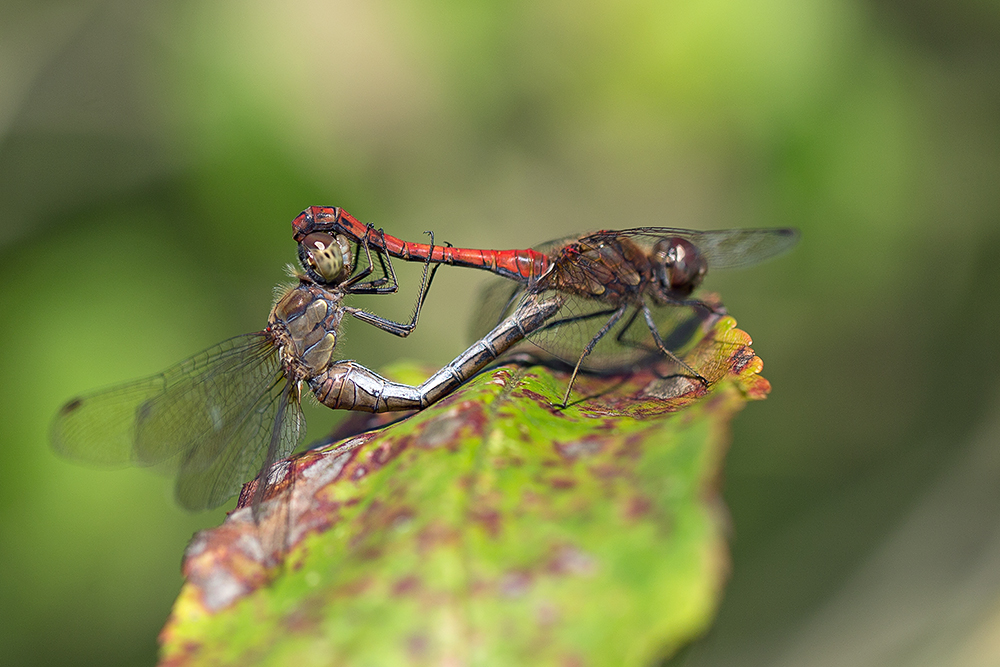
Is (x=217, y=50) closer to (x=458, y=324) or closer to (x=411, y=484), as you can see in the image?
(x=458, y=324)

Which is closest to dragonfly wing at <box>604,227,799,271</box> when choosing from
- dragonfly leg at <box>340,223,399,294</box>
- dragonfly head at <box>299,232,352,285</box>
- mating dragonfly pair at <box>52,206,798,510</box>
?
mating dragonfly pair at <box>52,206,798,510</box>

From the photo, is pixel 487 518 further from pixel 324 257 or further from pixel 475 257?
pixel 475 257

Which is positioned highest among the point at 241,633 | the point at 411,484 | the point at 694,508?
the point at 411,484

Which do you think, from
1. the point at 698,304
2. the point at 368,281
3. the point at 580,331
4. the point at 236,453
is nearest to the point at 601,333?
the point at 580,331

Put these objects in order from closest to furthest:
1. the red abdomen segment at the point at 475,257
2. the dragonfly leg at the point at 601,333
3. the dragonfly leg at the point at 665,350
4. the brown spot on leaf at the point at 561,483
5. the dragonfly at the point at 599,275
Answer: the brown spot on leaf at the point at 561,483 → the dragonfly leg at the point at 665,350 → the dragonfly leg at the point at 601,333 → the dragonfly at the point at 599,275 → the red abdomen segment at the point at 475,257

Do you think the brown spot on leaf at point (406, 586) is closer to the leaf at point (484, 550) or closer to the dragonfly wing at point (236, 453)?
the leaf at point (484, 550)

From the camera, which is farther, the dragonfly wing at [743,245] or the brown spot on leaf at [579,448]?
the dragonfly wing at [743,245]

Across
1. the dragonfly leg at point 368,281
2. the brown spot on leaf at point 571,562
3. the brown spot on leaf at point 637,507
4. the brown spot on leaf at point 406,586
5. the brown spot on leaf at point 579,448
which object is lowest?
the brown spot on leaf at point 571,562

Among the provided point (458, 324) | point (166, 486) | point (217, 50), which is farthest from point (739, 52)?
point (166, 486)

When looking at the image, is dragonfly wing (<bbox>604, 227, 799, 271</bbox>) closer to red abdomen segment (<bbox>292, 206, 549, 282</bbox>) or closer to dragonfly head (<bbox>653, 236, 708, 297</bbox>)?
dragonfly head (<bbox>653, 236, 708, 297</bbox>)

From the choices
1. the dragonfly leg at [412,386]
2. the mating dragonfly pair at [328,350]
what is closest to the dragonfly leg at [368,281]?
the mating dragonfly pair at [328,350]
